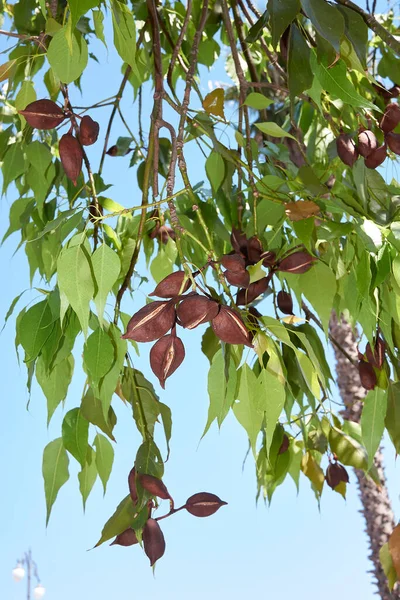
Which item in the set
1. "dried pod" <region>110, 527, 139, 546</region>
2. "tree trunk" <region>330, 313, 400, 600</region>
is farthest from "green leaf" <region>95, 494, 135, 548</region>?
"tree trunk" <region>330, 313, 400, 600</region>

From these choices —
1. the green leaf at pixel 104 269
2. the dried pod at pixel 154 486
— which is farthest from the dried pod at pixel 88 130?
the dried pod at pixel 154 486

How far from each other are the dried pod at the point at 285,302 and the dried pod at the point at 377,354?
10 cm

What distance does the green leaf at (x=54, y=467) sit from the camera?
33.5 inches

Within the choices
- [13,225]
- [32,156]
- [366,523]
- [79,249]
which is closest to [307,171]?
[79,249]

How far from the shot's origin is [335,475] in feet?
3.29

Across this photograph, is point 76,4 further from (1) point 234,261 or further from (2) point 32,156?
(2) point 32,156

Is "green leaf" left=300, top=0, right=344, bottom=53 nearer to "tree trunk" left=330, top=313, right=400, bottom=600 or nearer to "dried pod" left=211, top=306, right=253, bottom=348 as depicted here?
"dried pod" left=211, top=306, right=253, bottom=348

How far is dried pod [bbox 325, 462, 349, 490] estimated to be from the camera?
1000mm

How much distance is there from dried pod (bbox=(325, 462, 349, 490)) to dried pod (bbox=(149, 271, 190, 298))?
1.86 ft

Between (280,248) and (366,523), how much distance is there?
2.30 metres

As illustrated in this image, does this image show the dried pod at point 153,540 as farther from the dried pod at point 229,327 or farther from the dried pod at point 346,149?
the dried pod at point 346,149

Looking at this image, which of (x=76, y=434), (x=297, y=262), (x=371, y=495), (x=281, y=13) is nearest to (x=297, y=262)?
(x=297, y=262)

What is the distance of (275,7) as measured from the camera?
571 millimetres

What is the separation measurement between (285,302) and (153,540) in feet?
1.02
